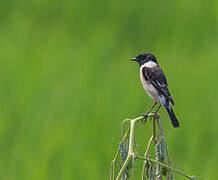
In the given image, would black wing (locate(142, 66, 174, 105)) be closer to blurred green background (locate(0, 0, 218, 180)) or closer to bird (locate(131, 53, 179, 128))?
bird (locate(131, 53, 179, 128))

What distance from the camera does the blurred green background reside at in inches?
209

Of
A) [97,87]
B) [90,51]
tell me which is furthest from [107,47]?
[97,87]

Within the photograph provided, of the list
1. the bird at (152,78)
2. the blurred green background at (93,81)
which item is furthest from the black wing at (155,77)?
the blurred green background at (93,81)

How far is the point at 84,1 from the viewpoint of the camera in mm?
7379

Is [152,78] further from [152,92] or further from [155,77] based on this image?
[152,92]

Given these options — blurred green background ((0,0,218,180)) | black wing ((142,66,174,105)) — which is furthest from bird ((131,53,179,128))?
blurred green background ((0,0,218,180))

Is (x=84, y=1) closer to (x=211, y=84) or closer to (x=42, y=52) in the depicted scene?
(x=42, y=52)

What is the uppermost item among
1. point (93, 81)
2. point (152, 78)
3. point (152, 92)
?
point (93, 81)

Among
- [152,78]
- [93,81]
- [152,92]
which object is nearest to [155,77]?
[152,78]

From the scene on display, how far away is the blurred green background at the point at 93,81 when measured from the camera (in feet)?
17.4

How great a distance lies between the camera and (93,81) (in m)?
5.81

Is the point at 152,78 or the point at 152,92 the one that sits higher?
the point at 152,78

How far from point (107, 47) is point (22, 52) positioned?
93 cm

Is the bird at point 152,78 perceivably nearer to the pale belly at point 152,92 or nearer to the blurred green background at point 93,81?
the pale belly at point 152,92
